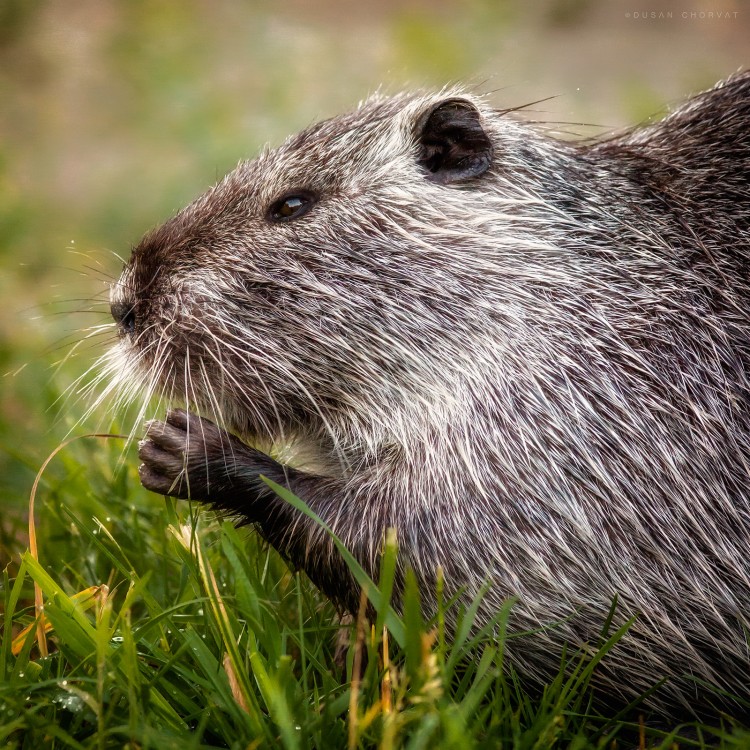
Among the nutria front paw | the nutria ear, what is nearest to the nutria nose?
the nutria front paw

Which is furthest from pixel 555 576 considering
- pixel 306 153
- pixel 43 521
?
pixel 43 521

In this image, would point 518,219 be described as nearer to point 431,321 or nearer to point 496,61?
point 431,321

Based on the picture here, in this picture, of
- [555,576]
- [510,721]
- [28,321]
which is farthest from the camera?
[28,321]

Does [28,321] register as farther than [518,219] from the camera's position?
Yes

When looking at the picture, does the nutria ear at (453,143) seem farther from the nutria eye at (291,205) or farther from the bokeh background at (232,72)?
the bokeh background at (232,72)

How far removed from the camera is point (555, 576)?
9.28ft

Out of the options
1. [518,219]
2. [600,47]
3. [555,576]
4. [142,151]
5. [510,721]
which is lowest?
[510,721]

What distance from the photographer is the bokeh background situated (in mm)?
8094

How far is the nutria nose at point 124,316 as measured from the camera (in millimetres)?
3240

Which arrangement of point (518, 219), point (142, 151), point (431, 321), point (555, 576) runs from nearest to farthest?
point (555, 576) → point (431, 321) → point (518, 219) → point (142, 151)

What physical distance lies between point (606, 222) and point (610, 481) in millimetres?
993

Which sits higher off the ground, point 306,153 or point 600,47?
point 600,47

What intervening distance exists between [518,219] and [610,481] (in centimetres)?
101

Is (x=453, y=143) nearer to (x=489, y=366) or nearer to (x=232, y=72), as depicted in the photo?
(x=489, y=366)
